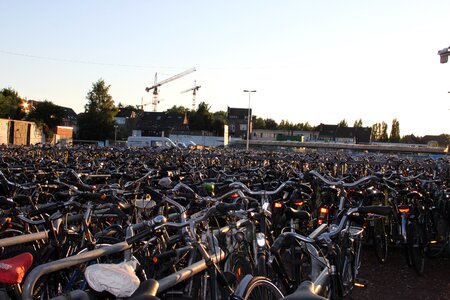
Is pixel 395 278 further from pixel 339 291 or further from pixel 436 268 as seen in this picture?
pixel 339 291

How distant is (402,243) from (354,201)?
2.77 ft

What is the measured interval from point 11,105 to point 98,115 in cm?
1162

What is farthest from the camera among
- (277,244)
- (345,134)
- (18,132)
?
(345,134)

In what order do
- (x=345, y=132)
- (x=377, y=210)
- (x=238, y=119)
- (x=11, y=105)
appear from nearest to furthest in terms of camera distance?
(x=377, y=210) → (x=11, y=105) → (x=345, y=132) → (x=238, y=119)

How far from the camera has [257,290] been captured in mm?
2924

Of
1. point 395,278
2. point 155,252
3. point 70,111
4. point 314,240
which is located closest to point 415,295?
point 395,278

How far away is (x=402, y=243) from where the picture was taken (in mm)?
6602

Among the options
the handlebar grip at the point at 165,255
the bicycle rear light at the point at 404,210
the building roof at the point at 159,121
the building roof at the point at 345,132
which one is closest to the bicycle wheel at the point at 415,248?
the bicycle rear light at the point at 404,210

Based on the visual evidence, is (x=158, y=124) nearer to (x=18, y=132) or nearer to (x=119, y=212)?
(x=18, y=132)

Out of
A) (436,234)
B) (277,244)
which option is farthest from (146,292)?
(436,234)

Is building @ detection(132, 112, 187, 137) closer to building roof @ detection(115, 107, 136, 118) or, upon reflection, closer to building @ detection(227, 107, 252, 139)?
building @ detection(227, 107, 252, 139)

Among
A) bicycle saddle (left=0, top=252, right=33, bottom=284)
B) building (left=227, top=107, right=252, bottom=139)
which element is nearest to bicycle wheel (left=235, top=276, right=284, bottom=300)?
bicycle saddle (left=0, top=252, right=33, bottom=284)

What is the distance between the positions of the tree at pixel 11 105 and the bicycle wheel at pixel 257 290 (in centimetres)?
6491

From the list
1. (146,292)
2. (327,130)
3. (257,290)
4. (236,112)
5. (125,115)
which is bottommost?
(257,290)
